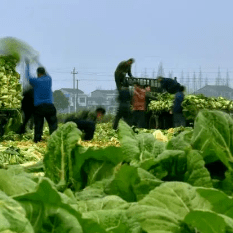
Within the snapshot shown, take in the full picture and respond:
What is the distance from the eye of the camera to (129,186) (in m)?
1.08

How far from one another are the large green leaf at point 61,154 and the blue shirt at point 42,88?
1298 cm

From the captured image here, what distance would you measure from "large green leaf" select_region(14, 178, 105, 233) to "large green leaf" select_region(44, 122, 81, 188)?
0.45 metres

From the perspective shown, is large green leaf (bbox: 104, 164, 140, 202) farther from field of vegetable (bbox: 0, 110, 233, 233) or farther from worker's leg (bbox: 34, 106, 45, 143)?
worker's leg (bbox: 34, 106, 45, 143)

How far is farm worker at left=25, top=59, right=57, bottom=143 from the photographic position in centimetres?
1428

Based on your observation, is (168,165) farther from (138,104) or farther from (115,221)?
(138,104)

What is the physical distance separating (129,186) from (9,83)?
15.2m

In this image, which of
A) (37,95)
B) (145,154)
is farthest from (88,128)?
(145,154)

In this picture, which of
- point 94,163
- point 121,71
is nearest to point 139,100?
point 121,71

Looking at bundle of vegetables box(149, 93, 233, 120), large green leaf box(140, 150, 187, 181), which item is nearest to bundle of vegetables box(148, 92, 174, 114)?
bundle of vegetables box(149, 93, 233, 120)

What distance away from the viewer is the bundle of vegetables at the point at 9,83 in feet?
50.6

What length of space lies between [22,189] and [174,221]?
280 millimetres

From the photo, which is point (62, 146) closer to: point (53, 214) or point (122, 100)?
point (53, 214)

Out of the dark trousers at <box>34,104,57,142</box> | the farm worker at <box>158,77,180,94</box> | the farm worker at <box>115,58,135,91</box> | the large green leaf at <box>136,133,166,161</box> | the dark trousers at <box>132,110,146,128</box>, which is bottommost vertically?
the dark trousers at <box>132,110,146,128</box>

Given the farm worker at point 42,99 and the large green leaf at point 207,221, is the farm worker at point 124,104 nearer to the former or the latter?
the farm worker at point 42,99
